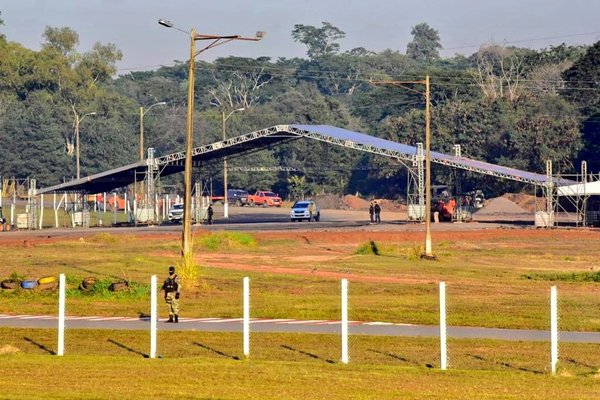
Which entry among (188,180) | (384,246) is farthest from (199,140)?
(188,180)

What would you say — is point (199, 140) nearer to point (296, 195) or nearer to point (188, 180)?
point (296, 195)

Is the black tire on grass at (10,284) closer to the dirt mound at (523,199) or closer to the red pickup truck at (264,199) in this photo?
the dirt mound at (523,199)

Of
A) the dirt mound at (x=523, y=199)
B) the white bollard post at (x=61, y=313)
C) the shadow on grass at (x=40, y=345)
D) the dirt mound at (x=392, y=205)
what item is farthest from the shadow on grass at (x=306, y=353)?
the dirt mound at (x=392, y=205)

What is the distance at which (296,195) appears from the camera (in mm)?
147375

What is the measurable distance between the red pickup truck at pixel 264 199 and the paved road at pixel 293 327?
346 ft

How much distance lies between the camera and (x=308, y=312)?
113 ft

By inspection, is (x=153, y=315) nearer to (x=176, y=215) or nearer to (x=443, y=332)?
(x=443, y=332)

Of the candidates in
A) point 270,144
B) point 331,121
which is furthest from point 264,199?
point 270,144

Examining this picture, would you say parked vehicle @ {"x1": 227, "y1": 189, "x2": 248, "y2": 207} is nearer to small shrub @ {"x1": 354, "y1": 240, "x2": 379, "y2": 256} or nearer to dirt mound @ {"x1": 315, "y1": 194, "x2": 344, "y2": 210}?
dirt mound @ {"x1": 315, "y1": 194, "x2": 344, "y2": 210}

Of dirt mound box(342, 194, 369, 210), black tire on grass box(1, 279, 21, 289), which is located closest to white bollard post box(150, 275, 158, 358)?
black tire on grass box(1, 279, 21, 289)

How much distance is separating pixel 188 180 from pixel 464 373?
2105 centimetres

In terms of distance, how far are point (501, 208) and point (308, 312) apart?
82726mm

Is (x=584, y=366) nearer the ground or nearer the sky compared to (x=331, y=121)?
nearer the ground

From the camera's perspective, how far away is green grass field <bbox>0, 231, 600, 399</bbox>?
67.6 ft
